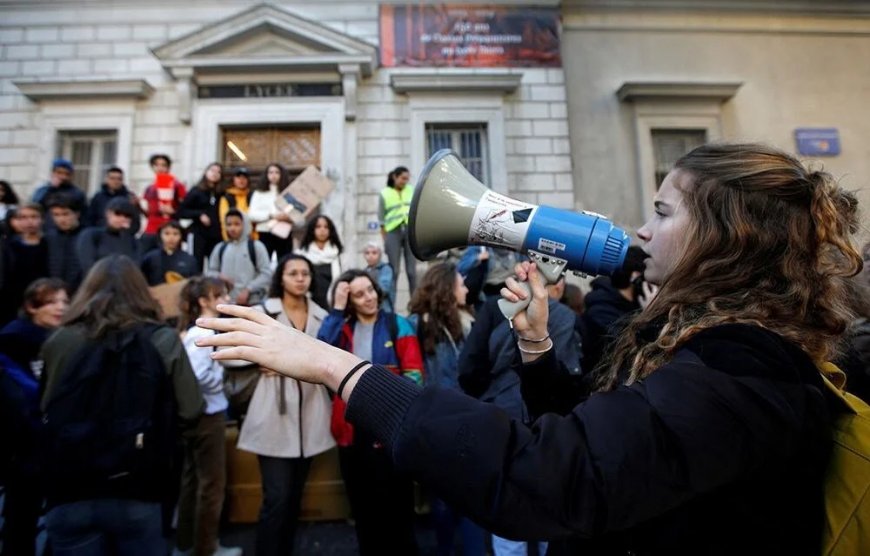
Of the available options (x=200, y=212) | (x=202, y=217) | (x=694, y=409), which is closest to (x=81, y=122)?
(x=200, y=212)

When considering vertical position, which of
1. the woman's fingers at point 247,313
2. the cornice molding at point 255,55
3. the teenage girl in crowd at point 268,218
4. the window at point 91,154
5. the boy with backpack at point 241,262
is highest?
the cornice molding at point 255,55

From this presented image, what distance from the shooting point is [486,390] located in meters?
3.08

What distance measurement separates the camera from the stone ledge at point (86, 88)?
32.4ft

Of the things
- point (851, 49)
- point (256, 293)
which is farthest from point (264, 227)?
point (851, 49)

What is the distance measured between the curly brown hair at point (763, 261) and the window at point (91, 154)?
11.8 metres

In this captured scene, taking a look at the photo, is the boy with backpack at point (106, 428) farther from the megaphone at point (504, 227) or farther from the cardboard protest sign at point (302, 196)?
the cardboard protest sign at point (302, 196)

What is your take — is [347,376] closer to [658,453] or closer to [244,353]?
[244,353]

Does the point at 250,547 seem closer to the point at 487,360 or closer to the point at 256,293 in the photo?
the point at 487,360

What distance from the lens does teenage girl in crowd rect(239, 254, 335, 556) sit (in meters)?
3.18

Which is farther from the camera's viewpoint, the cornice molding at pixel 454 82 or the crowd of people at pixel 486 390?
the cornice molding at pixel 454 82

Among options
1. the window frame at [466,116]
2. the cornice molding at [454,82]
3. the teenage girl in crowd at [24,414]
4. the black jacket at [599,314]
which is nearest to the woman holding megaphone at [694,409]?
the black jacket at [599,314]

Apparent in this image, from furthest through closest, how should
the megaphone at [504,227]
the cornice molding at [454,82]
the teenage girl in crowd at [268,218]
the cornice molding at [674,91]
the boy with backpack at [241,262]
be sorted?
the cornice molding at [674,91] → the cornice molding at [454,82] → the teenage girl in crowd at [268,218] → the boy with backpack at [241,262] → the megaphone at [504,227]

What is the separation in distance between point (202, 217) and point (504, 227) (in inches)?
267

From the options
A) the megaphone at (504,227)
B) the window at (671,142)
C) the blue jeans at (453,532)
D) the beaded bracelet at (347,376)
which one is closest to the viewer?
the beaded bracelet at (347,376)
